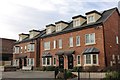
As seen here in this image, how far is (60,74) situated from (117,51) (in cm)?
1474

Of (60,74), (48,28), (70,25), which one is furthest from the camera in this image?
(48,28)

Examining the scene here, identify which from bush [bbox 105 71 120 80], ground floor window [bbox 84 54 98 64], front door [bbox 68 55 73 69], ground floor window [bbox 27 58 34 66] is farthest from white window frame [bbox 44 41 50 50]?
bush [bbox 105 71 120 80]

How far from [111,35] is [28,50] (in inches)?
899

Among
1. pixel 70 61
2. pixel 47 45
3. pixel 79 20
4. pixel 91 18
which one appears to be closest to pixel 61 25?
pixel 79 20

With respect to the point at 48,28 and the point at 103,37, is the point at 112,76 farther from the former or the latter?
the point at 48,28

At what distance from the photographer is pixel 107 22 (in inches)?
1369

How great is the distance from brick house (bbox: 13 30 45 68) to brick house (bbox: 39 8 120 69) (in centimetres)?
546

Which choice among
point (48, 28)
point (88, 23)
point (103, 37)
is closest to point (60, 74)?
point (103, 37)

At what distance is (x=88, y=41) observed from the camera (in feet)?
117

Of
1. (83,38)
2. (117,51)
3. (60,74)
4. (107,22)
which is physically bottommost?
(60,74)

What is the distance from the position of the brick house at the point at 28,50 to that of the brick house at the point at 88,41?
546 centimetres

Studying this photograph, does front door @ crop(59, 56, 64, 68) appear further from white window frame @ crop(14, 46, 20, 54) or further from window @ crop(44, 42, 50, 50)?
white window frame @ crop(14, 46, 20, 54)

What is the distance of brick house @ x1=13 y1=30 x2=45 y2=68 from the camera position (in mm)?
49125

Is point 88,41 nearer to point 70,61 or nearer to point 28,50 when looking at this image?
point 70,61
